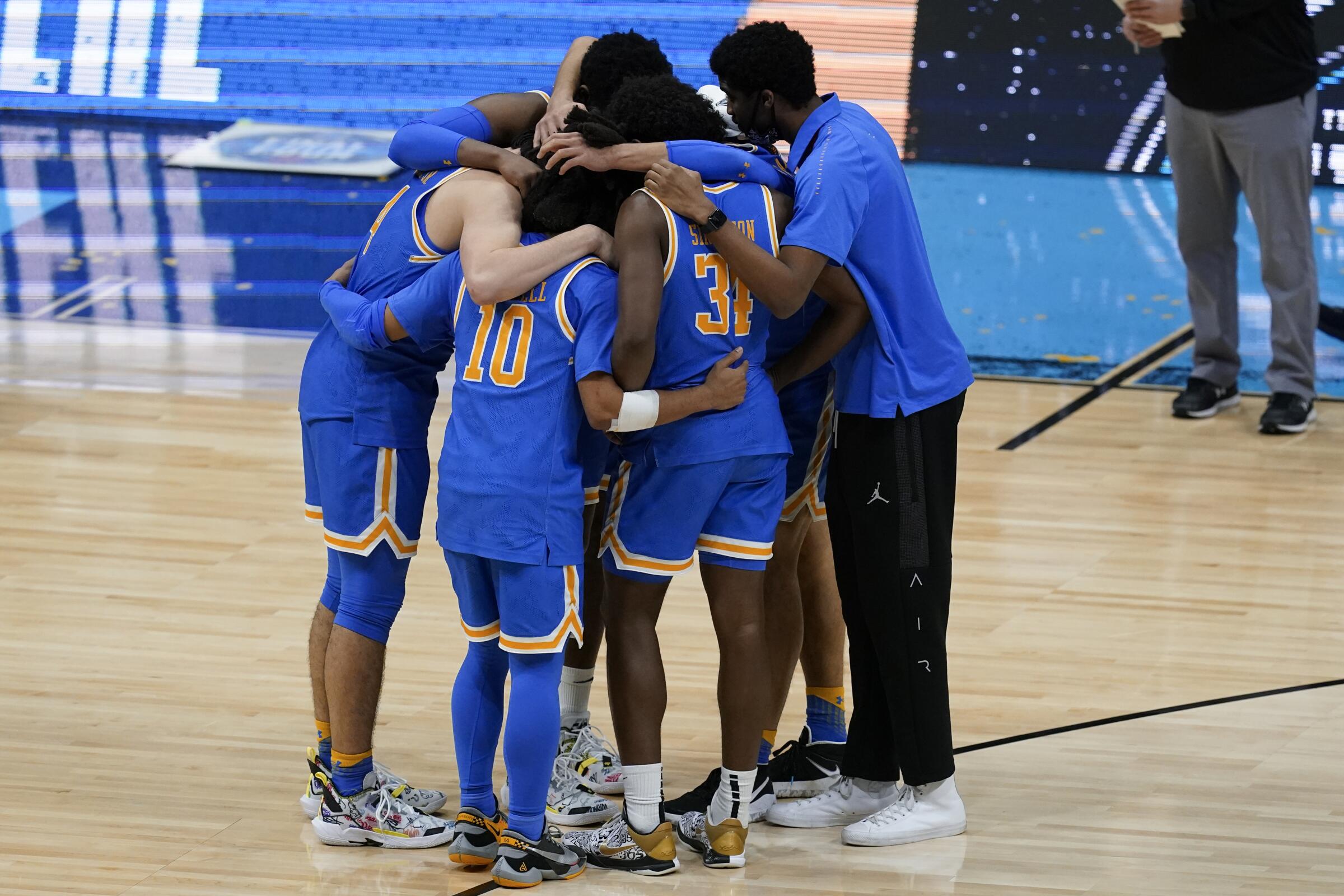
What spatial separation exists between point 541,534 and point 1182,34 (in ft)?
13.5

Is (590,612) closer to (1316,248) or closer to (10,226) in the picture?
(1316,248)

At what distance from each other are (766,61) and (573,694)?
1345 mm

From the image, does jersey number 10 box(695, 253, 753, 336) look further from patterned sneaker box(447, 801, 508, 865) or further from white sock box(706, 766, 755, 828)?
patterned sneaker box(447, 801, 508, 865)

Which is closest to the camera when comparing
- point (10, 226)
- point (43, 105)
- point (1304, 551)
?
point (1304, 551)

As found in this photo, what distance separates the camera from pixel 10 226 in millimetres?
8031

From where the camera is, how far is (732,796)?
298 cm

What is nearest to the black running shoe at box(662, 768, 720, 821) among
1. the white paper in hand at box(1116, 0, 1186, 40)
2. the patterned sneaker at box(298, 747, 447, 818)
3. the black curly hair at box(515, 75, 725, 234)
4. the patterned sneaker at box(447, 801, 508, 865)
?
the patterned sneaker at box(447, 801, 508, 865)

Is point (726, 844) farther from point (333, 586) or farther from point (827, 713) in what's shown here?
point (333, 586)

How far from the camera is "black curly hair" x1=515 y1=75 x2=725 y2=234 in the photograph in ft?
9.25

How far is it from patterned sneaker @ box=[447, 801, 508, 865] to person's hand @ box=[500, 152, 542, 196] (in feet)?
3.72

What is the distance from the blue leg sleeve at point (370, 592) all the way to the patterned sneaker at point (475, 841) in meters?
0.38

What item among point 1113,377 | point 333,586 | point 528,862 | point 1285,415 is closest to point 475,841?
point 528,862

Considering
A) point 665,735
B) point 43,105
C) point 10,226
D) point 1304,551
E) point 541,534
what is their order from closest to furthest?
point 541,534
point 665,735
point 1304,551
point 10,226
point 43,105

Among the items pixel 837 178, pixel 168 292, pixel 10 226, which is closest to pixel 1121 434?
pixel 837 178
